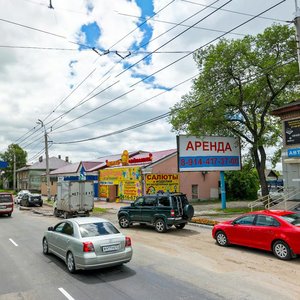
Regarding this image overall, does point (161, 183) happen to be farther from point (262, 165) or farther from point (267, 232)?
point (267, 232)

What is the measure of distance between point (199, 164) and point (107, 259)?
1812 centimetres

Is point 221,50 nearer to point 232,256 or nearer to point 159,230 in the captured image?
point 159,230

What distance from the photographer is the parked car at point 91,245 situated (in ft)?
27.6

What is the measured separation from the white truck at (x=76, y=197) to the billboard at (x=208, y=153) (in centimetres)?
717

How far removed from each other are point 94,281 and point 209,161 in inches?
761

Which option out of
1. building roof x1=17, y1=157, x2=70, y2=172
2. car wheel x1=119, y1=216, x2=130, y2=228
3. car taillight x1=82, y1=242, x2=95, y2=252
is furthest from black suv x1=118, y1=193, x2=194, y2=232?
building roof x1=17, y1=157, x2=70, y2=172

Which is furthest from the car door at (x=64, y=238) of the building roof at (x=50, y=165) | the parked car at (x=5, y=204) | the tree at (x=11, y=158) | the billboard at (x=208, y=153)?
the tree at (x=11, y=158)

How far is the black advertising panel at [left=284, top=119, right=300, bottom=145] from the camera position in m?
21.3

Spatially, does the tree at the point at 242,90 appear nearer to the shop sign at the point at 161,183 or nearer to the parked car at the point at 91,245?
the shop sign at the point at 161,183

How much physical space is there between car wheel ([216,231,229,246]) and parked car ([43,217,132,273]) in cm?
475

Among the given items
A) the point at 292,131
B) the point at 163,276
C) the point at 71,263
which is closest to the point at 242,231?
the point at 163,276

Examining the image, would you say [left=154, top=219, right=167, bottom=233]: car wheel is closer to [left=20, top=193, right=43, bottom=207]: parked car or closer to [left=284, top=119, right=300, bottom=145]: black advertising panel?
[left=284, top=119, right=300, bottom=145]: black advertising panel

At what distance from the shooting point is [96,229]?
927 cm

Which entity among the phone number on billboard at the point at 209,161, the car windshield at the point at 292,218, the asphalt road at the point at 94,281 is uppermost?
the phone number on billboard at the point at 209,161
